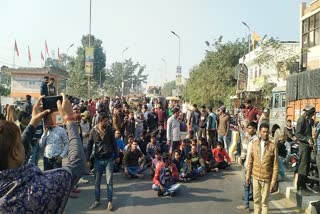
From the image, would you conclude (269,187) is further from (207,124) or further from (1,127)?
(207,124)

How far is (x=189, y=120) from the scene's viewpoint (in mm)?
15477

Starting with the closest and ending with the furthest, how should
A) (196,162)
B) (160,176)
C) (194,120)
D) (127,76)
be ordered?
(160,176)
(196,162)
(194,120)
(127,76)

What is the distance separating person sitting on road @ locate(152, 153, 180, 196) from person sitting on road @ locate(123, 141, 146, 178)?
55.3 inches

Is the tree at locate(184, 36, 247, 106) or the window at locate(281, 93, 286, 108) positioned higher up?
the tree at locate(184, 36, 247, 106)

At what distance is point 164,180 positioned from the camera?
30.8 ft

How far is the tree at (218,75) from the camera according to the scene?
4356 centimetres

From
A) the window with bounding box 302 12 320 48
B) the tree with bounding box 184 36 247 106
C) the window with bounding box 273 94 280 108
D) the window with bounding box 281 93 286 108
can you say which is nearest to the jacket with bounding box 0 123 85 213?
the window with bounding box 281 93 286 108

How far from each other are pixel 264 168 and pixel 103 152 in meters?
3.07

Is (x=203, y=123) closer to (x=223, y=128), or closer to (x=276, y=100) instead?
(x=223, y=128)

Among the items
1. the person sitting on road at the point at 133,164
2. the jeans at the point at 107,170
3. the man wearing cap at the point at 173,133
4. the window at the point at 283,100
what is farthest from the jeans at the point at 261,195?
the window at the point at 283,100

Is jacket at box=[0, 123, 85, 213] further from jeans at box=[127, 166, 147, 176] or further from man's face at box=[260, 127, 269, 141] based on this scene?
jeans at box=[127, 166, 147, 176]

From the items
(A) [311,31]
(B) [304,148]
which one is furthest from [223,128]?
(A) [311,31]

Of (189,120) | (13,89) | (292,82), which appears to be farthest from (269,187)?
(13,89)

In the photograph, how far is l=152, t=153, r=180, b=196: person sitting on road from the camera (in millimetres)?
9184
